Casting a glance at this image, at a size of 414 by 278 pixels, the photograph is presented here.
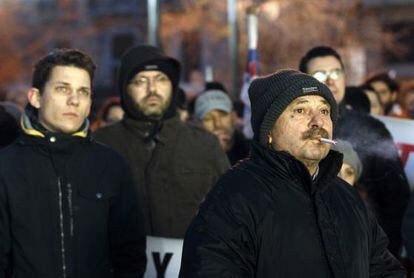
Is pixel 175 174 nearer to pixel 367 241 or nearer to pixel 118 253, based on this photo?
pixel 118 253

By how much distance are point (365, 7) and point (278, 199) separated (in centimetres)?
3343

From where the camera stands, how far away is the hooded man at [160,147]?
5.69 m

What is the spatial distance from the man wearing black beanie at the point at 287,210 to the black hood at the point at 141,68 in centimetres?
245

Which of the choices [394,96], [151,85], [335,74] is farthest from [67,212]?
[394,96]

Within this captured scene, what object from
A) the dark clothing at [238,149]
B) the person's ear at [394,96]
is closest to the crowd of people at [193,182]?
the dark clothing at [238,149]

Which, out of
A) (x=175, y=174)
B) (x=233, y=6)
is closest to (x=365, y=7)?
(x=233, y=6)

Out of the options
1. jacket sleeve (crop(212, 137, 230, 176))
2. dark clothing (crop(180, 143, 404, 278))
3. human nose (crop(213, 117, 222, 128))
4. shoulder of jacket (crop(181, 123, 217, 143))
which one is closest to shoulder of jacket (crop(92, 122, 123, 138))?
shoulder of jacket (crop(181, 123, 217, 143))

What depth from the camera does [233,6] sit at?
2144cm

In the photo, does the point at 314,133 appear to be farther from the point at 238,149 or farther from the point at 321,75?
the point at 238,149

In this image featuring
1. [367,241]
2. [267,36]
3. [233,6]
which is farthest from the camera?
[267,36]

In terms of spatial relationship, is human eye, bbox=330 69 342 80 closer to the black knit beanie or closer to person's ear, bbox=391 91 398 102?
the black knit beanie

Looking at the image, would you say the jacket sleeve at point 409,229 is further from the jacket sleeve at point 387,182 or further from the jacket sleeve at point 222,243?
the jacket sleeve at point 222,243

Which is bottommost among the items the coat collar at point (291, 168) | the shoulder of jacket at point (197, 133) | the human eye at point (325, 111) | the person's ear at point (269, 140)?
the shoulder of jacket at point (197, 133)

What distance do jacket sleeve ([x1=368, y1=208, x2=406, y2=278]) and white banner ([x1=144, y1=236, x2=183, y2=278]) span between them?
1.87 m
